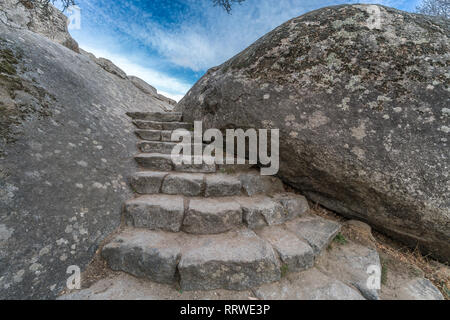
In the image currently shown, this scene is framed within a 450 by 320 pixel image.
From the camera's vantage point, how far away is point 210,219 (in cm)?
187

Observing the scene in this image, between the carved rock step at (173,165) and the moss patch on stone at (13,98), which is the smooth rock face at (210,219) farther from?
the moss patch on stone at (13,98)

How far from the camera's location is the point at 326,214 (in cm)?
245

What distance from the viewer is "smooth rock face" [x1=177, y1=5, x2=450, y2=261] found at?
1829mm

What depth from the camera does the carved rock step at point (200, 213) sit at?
1.87 metres

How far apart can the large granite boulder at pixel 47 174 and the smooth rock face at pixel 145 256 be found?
269 mm

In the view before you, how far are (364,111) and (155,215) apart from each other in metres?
2.91

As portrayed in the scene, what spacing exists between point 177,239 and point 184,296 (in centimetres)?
51

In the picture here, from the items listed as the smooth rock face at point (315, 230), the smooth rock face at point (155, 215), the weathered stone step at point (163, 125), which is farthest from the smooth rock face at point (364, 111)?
the smooth rock face at point (155, 215)

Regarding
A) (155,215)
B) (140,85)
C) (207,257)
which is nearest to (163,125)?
(155,215)

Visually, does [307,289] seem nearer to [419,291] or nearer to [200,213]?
[419,291]

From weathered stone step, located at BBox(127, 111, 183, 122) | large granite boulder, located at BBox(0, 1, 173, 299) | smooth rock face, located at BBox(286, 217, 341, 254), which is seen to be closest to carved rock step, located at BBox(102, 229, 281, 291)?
large granite boulder, located at BBox(0, 1, 173, 299)

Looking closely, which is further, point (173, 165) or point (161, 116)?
point (161, 116)

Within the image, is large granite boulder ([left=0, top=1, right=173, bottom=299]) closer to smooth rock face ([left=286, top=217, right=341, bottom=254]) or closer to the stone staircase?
the stone staircase
